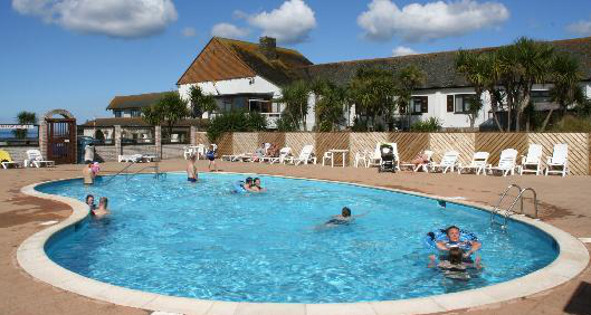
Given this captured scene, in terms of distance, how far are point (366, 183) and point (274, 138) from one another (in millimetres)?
11776

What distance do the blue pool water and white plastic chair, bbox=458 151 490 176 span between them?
5.68 m

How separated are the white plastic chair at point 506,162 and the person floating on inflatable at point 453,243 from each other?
35.2ft

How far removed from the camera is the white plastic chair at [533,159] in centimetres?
1797

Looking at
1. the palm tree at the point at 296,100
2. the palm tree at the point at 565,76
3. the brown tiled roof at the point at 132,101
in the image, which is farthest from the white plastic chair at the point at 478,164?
the brown tiled roof at the point at 132,101

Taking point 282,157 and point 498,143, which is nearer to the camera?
point 498,143

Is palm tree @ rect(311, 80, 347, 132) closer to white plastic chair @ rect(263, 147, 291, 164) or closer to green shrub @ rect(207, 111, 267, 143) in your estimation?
green shrub @ rect(207, 111, 267, 143)

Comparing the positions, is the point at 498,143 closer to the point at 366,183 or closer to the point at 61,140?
the point at 366,183

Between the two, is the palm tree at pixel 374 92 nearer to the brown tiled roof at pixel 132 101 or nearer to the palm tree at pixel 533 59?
the palm tree at pixel 533 59

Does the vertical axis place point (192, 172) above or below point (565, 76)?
below

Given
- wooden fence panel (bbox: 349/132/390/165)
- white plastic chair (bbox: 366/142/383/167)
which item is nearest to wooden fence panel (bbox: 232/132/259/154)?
wooden fence panel (bbox: 349/132/390/165)

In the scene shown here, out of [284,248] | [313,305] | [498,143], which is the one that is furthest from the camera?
[498,143]

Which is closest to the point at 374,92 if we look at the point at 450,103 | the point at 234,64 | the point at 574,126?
the point at 450,103

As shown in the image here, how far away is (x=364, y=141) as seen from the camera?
23.4 metres

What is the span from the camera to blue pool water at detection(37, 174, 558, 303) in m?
7.21
